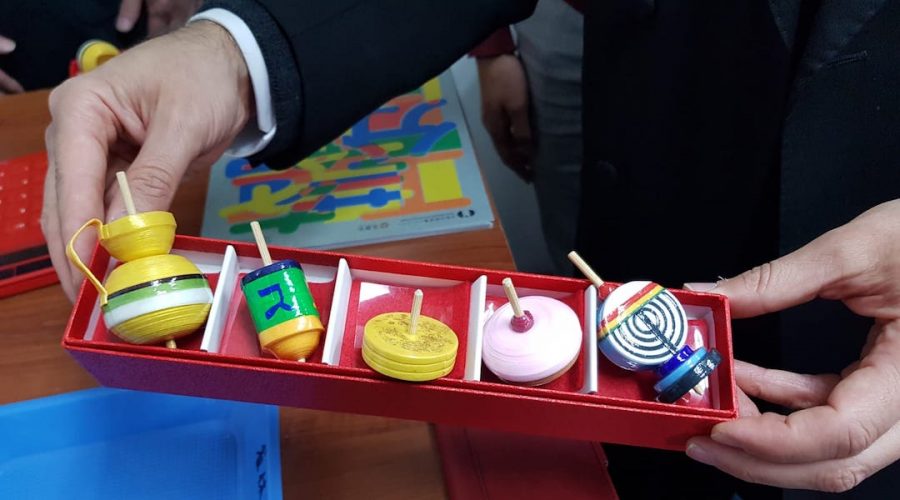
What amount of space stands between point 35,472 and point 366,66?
51cm

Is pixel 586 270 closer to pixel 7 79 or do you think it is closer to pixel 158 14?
pixel 158 14

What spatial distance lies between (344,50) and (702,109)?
380 millimetres

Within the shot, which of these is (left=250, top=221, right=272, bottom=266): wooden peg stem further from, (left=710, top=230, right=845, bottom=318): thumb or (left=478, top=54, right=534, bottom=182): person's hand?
(left=478, top=54, right=534, bottom=182): person's hand

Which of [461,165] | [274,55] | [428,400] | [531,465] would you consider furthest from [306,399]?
[461,165]

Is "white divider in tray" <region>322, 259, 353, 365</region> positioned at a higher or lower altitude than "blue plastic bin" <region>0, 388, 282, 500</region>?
higher

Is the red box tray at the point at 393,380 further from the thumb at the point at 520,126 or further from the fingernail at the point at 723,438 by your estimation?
the thumb at the point at 520,126

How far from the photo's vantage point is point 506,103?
3.70 ft

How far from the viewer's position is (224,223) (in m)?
0.83

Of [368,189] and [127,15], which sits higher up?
[127,15]

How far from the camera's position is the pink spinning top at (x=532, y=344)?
0.47 meters

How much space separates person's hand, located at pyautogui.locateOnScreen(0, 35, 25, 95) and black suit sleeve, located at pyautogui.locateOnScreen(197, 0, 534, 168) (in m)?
0.65

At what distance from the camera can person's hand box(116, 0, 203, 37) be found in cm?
111

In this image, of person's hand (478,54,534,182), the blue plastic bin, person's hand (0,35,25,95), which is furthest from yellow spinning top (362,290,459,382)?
person's hand (0,35,25,95)

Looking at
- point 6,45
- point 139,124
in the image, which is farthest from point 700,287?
point 6,45
